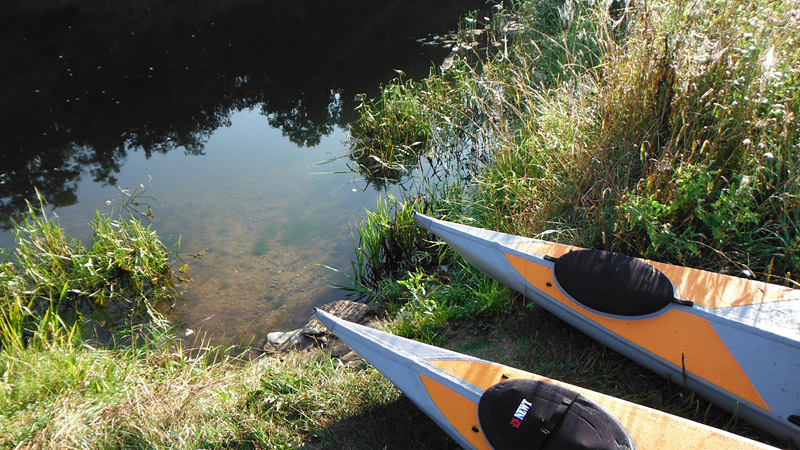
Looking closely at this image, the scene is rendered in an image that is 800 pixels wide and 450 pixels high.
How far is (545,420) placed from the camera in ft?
6.04

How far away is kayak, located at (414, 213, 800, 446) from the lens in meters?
1.94

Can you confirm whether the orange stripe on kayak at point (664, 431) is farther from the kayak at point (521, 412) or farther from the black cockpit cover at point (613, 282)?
the black cockpit cover at point (613, 282)

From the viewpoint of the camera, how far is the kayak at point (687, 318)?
194 centimetres

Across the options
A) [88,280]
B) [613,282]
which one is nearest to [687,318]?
[613,282]

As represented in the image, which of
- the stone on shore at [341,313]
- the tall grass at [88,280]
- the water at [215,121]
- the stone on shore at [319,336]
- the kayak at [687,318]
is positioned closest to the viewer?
the kayak at [687,318]

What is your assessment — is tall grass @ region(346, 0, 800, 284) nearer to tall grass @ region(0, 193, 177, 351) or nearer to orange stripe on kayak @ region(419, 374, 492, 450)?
orange stripe on kayak @ region(419, 374, 492, 450)

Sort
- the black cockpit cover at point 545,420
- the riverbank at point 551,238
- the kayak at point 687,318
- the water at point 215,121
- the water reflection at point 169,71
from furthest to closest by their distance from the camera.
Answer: the water reflection at point 169,71 < the water at point 215,121 < the riverbank at point 551,238 < the kayak at point 687,318 < the black cockpit cover at point 545,420

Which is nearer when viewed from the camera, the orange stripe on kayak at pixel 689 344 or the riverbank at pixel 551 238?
the orange stripe on kayak at pixel 689 344

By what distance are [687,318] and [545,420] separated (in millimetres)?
877

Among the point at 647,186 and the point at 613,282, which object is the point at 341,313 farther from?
the point at 647,186

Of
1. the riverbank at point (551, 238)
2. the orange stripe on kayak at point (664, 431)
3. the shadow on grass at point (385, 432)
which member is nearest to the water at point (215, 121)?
the riverbank at point (551, 238)

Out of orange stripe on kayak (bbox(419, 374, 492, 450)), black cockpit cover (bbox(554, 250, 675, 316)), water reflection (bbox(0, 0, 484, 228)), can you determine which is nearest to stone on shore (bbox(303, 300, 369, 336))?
orange stripe on kayak (bbox(419, 374, 492, 450))

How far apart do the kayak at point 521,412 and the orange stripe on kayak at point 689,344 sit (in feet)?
0.91

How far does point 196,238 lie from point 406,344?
2646 mm
